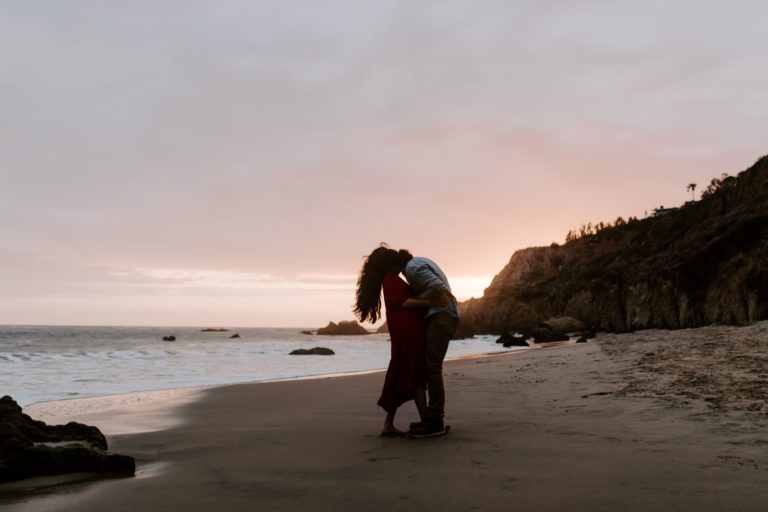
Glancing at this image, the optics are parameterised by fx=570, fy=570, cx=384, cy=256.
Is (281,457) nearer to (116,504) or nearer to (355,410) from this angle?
(116,504)

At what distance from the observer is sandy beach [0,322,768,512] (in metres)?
3.07

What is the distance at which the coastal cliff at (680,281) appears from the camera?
23000 millimetres

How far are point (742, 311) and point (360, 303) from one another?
20.4 m

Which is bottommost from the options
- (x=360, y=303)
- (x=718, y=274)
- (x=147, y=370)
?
(x=147, y=370)

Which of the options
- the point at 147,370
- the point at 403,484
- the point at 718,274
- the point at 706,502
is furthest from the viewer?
the point at 718,274

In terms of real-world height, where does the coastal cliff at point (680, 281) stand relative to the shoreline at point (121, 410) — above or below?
above

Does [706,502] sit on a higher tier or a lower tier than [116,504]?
higher

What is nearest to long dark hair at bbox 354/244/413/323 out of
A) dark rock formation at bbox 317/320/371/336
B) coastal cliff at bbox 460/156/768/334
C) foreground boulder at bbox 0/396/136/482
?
foreground boulder at bbox 0/396/136/482

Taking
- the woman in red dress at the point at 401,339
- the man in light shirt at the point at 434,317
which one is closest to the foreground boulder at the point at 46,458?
the woman in red dress at the point at 401,339

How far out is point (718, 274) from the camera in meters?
25.0

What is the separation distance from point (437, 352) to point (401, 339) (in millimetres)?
362

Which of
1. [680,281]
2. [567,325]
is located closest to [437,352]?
[680,281]

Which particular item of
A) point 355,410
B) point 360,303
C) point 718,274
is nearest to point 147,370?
point 355,410

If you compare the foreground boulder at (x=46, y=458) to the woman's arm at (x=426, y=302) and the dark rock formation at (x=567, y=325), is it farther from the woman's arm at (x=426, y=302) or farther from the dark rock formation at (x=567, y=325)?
the dark rock formation at (x=567, y=325)
